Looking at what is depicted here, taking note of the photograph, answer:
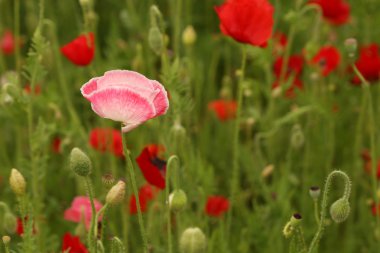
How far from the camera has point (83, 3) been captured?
1620 millimetres

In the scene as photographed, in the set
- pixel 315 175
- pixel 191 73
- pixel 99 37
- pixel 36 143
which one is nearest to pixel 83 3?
pixel 36 143

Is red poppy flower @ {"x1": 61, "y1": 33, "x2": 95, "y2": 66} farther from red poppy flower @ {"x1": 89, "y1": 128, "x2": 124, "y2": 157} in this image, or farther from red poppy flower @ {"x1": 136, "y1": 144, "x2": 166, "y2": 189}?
red poppy flower @ {"x1": 136, "y1": 144, "x2": 166, "y2": 189}

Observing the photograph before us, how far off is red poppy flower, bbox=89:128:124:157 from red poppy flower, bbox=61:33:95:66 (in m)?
0.24

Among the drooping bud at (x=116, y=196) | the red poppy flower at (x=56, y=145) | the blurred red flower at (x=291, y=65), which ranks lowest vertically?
the drooping bud at (x=116, y=196)

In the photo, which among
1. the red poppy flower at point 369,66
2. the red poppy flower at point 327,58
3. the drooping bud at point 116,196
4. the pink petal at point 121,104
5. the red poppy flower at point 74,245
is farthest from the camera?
the red poppy flower at point 327,58

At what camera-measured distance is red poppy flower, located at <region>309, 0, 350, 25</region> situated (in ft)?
7.06

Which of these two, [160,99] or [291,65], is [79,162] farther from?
[291,65]

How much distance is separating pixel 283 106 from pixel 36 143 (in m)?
1.01

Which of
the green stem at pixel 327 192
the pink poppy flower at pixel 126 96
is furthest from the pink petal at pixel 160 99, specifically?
the green stem at pixel 327 192

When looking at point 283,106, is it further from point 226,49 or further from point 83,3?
point 83,3

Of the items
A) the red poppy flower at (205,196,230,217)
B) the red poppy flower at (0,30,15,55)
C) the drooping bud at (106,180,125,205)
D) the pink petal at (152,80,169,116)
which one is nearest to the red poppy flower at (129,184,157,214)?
the red poppy flower at (205,196,230,217)

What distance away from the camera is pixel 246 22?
1495mm

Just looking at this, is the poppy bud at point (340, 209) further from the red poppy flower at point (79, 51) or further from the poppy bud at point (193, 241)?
the red poppy flower at point (79, 51)

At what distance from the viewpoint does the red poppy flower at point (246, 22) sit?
150cm
